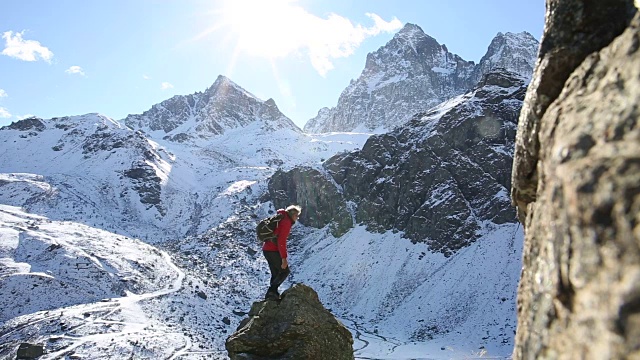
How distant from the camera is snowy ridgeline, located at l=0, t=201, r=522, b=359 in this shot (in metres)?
40.3

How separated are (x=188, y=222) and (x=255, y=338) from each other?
4438 inches

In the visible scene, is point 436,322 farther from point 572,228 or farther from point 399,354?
point 572,228

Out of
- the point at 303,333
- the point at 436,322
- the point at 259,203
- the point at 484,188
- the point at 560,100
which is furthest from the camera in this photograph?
the point at 259,203

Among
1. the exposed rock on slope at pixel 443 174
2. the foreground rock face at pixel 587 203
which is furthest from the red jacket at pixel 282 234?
the exposed rock on slope at pixel 443 174

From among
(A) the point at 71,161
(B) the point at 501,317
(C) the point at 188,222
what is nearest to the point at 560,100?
(B) the point at 501,317

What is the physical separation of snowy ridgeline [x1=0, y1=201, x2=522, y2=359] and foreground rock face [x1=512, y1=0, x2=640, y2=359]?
1466 inches

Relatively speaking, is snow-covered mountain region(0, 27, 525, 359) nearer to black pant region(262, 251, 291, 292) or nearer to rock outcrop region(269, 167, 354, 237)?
rock outcrop region(269, 167, 354, 237)

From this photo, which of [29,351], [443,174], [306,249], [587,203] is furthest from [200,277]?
[587,203]

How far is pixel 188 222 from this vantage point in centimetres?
11612

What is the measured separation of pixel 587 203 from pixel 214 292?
6351 cm

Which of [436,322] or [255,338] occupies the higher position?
[255,338]

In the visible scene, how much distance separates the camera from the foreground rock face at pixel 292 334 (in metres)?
9.07

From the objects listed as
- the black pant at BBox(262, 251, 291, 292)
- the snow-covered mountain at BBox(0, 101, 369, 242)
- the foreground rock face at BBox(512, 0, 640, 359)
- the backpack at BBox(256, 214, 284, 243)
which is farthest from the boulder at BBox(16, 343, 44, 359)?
the snow-covered mountain at BBox(0, 101, 369, 242)

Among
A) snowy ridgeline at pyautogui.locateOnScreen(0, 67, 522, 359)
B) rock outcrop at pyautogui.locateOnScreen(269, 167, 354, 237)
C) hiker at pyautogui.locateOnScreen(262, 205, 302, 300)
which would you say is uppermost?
rock outcrop at pyautogui.locateOnScreen(269, 167, 354, 237)
